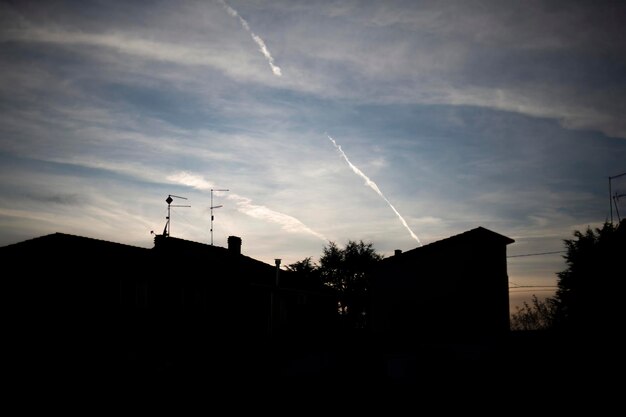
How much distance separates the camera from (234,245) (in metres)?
28.2

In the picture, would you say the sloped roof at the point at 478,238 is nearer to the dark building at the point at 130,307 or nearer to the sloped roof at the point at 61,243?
the dark building at the point at 130,307

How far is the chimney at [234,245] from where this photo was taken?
27853mm

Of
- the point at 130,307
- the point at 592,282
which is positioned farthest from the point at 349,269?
the point at 130,307

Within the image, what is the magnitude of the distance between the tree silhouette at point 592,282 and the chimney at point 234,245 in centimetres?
2051

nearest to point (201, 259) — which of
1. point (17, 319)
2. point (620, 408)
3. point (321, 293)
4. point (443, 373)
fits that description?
point (17, 319)

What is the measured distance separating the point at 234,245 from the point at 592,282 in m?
27.8

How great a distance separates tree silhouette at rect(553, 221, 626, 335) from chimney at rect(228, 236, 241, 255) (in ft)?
67.3


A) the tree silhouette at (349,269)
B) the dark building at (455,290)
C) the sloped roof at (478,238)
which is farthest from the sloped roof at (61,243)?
the tree silhouette at (349,269)

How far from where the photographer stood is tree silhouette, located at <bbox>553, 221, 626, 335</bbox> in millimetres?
28297

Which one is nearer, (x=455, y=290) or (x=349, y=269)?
(x=455, y=290)

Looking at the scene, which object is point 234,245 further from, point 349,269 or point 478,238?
point 349,269

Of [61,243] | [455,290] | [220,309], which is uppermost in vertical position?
[61,243]

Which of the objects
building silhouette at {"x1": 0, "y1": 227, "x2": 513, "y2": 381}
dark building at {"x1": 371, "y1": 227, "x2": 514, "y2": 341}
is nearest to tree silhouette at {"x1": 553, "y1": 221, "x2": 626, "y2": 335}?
dark building at {"x1": 371, "y1": 227, "x2": 514, "y2": 341}

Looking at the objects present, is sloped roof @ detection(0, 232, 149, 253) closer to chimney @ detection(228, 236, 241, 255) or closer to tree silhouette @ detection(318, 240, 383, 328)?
chimney @ detection(228, 236, 241, 255)
